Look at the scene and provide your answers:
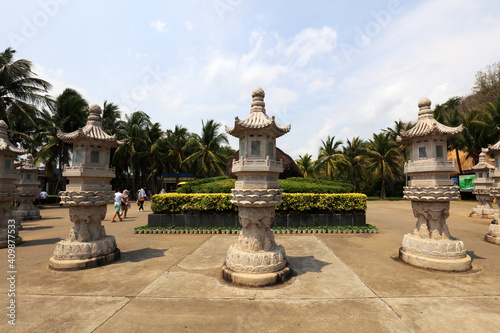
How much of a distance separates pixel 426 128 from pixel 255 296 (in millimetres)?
5985

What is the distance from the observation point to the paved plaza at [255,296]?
360cm

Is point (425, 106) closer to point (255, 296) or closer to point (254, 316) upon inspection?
point (255, 296)

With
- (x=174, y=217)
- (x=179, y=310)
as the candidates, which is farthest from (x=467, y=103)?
(x=179, y=310)

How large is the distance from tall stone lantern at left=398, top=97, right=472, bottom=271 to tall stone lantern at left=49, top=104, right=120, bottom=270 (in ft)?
26.4

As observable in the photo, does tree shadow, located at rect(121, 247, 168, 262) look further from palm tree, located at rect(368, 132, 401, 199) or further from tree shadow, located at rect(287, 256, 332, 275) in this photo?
palm tree, located at rect(368, 132, 401, 199)

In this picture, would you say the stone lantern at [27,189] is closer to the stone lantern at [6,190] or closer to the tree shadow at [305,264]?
the stone lantern at [6,190]

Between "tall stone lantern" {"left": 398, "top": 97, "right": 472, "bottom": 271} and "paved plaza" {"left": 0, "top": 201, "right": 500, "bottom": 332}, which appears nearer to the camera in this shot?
"paved plaza" {"left": 0, "top": 201, "right": 500, "bottom": 332}

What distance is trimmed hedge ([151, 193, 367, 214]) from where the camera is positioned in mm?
10602

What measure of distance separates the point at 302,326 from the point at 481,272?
510cm

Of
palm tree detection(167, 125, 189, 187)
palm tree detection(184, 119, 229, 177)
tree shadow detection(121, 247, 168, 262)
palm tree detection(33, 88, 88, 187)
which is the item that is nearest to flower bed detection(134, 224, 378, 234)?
tree shadow detection(121, 247, 168, 262)

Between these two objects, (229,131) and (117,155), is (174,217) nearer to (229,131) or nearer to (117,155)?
(229,131)

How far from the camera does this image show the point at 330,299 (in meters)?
4.35

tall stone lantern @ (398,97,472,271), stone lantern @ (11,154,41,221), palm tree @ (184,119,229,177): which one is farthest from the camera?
palm tree @ (184,119,229,177)

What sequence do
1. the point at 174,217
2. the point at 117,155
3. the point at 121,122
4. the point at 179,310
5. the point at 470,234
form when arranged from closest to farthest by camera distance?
the point at 179,310, the point at 470,234, the point at 174,217, the point at 117,155, the point at 121,122
